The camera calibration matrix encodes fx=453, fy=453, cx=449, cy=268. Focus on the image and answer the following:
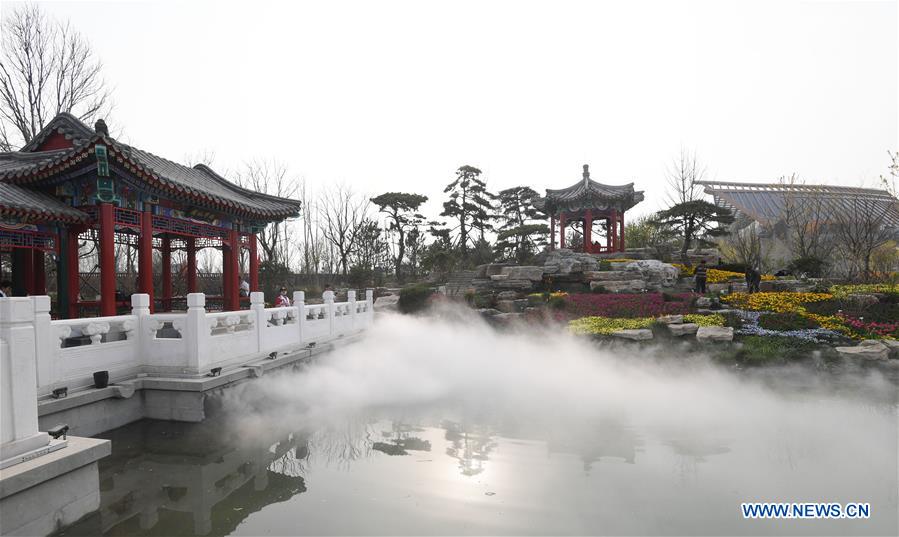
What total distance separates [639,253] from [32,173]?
22.8 metres

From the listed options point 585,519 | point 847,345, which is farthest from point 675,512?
→ point 847,345

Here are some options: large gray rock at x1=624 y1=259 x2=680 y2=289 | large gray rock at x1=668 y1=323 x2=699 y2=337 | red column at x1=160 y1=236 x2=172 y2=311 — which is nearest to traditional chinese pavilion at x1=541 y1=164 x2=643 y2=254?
large gray rock at x1=624 y1=259 x2=680 y2=289

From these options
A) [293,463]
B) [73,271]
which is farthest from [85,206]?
[293,463]

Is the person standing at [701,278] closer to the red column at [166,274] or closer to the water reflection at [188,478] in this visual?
the water reflection at [188,478]

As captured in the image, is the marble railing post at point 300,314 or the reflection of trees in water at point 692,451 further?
the marble railing post at point 300,314

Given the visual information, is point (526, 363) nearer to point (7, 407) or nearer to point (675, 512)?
point (675, 512)

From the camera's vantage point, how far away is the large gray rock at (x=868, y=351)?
30.1 feet

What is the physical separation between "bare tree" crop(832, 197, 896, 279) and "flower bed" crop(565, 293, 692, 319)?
8101mm

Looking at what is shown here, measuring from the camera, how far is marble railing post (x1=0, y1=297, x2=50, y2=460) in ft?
10.4

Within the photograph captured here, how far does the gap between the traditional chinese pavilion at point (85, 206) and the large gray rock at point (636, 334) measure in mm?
9592

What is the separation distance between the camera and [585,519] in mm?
3768

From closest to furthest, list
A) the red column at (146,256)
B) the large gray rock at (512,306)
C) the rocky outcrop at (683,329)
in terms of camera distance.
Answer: the red column at (146,256)
the rocky outcrop at (683,329)
the large gray rock at (512,306)

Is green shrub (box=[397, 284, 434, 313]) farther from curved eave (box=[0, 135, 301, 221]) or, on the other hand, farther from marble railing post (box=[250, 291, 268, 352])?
marble railing post (box=[250, 291, 268, 352])

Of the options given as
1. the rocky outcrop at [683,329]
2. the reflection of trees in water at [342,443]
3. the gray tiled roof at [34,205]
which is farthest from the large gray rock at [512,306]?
the gray tiled roof at [34,205]
